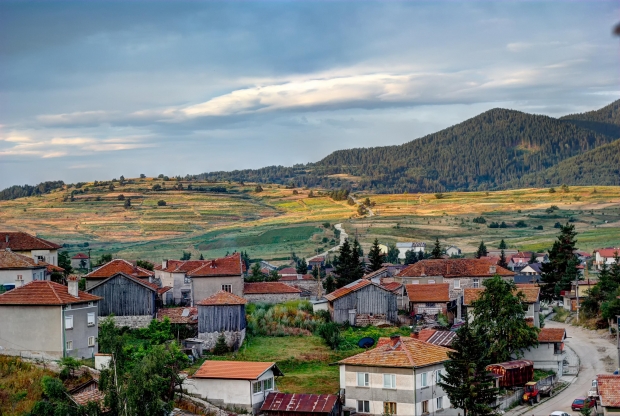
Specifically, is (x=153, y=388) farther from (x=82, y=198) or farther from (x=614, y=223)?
(x=82, y=198)

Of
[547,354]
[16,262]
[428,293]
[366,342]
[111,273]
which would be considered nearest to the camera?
[547,354]

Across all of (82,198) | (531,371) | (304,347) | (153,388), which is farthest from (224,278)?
(82,198)

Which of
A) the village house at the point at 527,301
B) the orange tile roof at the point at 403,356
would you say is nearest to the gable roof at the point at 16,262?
the orange tile roof at the point at 403,356

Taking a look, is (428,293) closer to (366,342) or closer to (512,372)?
(366,342)

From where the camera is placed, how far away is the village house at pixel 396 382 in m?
36.8

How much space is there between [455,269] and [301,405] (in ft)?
104

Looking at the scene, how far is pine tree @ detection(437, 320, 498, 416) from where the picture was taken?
1356 inches

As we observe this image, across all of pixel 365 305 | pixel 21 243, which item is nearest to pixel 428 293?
pixel 365 305

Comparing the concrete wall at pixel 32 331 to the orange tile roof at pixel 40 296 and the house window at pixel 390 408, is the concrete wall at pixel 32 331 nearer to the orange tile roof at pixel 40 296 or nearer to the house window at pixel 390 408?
the orange tile roof at pixel 40 296

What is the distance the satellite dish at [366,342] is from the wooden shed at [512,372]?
296 inches

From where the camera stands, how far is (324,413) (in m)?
35.5

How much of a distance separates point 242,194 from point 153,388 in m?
163

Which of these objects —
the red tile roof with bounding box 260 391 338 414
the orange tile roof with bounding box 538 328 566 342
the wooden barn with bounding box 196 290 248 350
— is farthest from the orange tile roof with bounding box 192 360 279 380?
the orange tile roof with bounding box 538 328 566 342

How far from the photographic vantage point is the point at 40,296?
4175 centimetres
